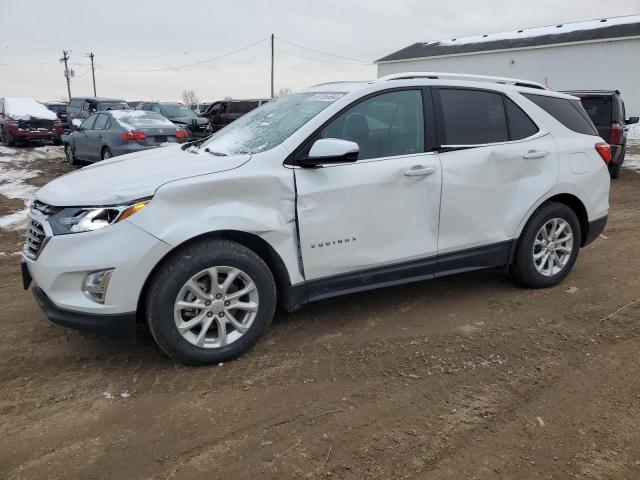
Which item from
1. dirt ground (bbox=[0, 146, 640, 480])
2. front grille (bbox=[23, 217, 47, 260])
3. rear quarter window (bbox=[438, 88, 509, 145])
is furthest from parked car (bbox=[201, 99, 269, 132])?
front grille (bbox=[23, 217, 47, 260])

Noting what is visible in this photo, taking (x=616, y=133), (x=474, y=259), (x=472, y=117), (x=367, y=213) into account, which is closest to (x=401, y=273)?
(x=367, y=213)

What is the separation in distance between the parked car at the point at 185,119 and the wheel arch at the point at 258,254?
526 inches

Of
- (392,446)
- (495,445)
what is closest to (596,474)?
(495,445)

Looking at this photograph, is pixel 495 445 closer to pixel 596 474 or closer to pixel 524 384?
pixel 596 474

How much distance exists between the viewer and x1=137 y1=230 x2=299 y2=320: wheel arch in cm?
313

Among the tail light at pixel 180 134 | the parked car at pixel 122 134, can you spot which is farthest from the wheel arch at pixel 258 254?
the tail light at pixel 180 134

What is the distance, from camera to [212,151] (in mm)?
3902

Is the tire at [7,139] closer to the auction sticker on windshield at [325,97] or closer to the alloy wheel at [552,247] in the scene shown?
the auction sticker on windshield at [325,97]

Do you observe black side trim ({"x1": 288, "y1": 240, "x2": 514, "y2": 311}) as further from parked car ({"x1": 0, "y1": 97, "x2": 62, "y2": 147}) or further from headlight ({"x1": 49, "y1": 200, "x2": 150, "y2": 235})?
parked car ({"x1": 0, "y1": 97, "x2": 62, "y2": 147})

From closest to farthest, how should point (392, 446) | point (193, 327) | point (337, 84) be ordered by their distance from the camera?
point (392, 446) → point (193, 327) → point (337, 84)

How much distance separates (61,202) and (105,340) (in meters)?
1.11

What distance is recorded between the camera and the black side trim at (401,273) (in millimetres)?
3598

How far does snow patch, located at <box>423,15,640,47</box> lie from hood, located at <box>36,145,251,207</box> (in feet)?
110

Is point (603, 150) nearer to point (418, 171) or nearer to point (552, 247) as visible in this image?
point (552, 247)
